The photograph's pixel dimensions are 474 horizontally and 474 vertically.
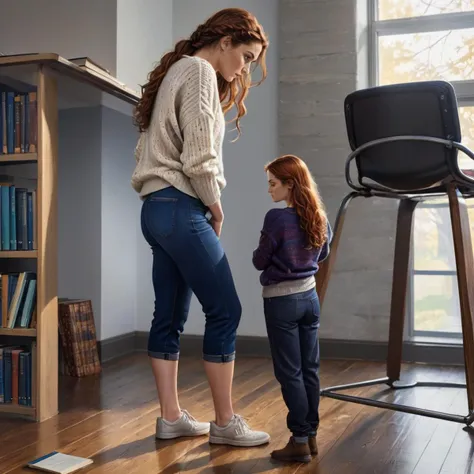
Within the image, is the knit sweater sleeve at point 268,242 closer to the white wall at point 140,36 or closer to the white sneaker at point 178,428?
the white sneaker at point 178,428

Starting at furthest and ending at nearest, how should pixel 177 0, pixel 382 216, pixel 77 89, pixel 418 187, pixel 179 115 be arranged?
pixel 177 0
pixel 382 216
pixel 77 89
pixel 418 187
pixel 179 115

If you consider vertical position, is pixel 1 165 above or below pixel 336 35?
below

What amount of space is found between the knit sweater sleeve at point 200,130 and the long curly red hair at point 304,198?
21 cm

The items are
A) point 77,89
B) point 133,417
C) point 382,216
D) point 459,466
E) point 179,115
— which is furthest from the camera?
point 382,216

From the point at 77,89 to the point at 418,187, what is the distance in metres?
1.56

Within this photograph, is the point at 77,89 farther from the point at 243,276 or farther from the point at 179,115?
the point at 243,276

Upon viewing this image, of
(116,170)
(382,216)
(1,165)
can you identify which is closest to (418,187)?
(382,216)

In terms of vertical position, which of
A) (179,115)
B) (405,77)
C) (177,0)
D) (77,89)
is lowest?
(179,115)

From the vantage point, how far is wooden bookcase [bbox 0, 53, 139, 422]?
255 centimetres

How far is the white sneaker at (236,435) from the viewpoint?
2.21 metres

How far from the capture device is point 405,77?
3.90 m

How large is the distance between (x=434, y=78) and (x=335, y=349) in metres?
1.61

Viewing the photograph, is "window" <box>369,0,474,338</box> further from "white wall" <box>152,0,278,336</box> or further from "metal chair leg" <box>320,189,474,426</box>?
"metal chair leg" <box>320,189,474,426</box>

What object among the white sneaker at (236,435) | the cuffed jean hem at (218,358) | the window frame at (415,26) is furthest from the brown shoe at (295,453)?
the window frame at (415,26)
